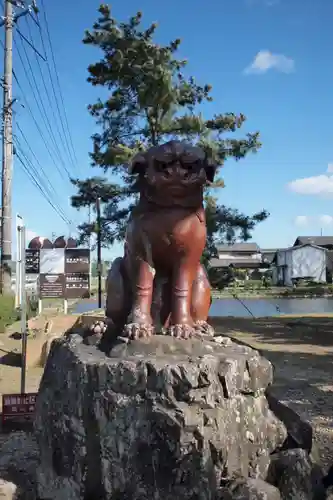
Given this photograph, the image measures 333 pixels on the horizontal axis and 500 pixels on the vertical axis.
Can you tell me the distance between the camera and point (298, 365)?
7746 millimetres

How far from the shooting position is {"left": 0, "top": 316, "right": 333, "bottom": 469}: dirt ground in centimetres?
510

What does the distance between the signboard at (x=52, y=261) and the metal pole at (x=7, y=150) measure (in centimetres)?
177

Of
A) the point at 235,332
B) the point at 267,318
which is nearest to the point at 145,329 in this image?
the point at 235,332

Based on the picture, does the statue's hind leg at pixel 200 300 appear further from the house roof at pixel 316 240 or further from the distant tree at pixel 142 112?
the house roof at pixel 316 240

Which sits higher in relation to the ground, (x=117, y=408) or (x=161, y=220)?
(x=161, y=220)

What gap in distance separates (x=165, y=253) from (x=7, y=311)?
8.99 m

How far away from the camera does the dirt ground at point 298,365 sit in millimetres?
5102

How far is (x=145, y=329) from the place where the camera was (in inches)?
119

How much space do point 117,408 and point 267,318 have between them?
12500 mm

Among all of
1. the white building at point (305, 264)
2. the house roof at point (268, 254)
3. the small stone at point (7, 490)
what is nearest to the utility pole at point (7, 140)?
the small stone at point (7, 490)

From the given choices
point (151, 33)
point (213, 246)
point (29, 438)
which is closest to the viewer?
point (29, 438)

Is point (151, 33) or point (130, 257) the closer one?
point (130, 257)

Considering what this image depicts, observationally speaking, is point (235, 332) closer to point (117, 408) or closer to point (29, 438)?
point (29, 438)

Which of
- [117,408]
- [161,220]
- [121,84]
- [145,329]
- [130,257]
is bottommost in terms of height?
[117,408]
